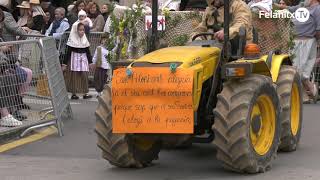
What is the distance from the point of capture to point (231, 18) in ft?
27.7

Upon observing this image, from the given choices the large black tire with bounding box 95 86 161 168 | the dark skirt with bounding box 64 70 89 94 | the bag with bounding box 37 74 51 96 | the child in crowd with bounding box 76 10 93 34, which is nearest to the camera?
the large black tire with bounding box 95 86 161 168

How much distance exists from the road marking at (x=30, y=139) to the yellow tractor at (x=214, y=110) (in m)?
2.30

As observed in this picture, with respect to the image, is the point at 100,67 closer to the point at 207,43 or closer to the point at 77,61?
the point at 77,61

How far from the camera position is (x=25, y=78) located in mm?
10031

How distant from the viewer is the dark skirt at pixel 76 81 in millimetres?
14031

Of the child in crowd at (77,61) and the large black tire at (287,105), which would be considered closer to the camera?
the large black tire at (287,105)

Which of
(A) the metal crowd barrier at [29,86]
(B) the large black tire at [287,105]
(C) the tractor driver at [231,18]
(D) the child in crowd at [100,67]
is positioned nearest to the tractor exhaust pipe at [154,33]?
(C) the tractor driver at [231,18]

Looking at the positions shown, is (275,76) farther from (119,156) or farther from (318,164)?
(119,156)

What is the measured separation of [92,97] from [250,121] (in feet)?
24.9

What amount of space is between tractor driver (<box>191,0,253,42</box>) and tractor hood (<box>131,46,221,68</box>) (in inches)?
20.5

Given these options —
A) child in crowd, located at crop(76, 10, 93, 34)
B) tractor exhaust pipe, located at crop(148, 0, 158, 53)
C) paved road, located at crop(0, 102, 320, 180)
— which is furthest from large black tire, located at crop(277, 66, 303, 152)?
child in crowd, located at crop(76, 10, 93, 34)

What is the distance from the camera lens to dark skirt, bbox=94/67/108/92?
46.8 feet

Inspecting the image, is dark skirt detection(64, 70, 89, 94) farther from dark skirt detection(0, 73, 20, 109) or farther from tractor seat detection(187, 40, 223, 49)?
tractor seat detection(187, 40, 223, 49)

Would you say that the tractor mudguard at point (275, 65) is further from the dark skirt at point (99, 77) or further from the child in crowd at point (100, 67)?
the dark skirt at point (99, 77)
